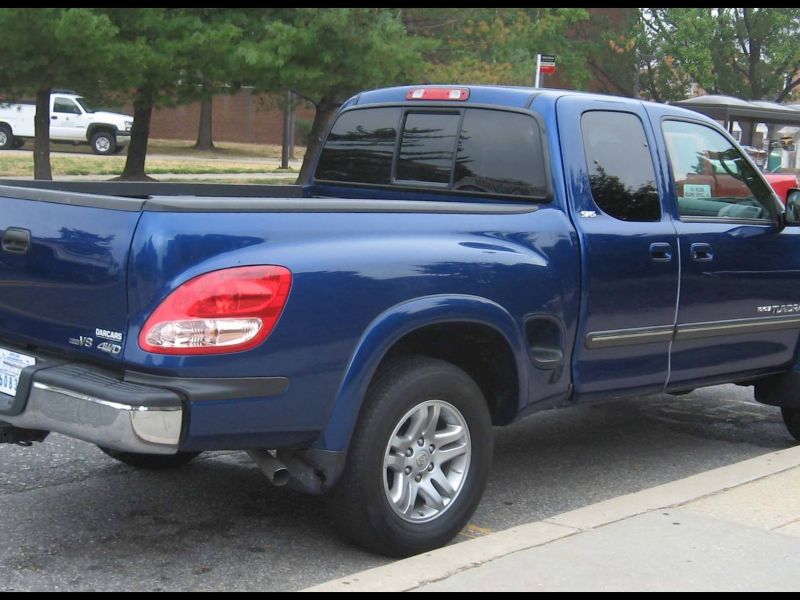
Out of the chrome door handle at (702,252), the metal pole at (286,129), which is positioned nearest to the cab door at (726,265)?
the chrome door handle at (702,252)

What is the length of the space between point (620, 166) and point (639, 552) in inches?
80.7

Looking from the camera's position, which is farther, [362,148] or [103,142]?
[103,142]

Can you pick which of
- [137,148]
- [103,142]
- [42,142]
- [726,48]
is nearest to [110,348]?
[42,142]

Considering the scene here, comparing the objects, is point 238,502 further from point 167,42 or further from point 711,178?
point 167,42

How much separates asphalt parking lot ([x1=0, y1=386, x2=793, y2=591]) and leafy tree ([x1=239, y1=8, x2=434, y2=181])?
14.2 meters

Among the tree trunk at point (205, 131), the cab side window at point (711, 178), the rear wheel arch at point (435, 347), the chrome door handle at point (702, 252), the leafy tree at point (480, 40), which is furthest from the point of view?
the tree trunk at point (205, 131)

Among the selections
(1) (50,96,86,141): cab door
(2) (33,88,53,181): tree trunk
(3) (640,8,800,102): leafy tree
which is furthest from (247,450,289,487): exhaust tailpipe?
(3) (640,8,800,102): leafy tree

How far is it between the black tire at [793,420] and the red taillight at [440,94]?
9.05 ft

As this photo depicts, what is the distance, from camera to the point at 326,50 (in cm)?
2100

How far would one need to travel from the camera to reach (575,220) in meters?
5.12

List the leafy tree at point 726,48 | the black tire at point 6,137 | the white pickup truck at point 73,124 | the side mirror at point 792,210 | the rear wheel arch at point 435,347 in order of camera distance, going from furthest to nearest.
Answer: the leafy tree at point 726,48, the black tire at point 6,137, the white pickup truck at point 73,124, the side mirror at point 792,210, the rear wheel arch at point 435,347

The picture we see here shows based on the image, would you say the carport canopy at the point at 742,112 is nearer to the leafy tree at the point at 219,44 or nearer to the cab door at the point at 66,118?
the leafy tree at the point at 219,44

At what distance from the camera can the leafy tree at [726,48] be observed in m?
39.9

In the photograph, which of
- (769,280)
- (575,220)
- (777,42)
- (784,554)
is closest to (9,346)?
(575,220)
